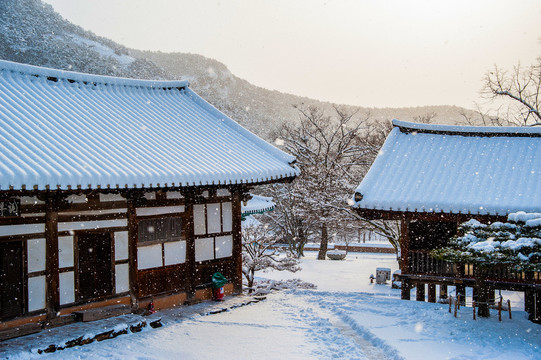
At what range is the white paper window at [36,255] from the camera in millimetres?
9586

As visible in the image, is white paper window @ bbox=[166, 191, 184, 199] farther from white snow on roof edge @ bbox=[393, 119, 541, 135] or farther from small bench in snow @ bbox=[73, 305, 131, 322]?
white snow on roof edge @ bbox=[393, 119, 541, 135]

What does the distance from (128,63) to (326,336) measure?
89.7 meters

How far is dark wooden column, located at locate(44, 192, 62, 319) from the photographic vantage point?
9805 millimetres

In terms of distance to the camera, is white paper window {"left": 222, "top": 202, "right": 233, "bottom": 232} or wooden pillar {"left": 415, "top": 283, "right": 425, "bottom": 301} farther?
wooden pillar {"left": 415, "top": 283, "right": 425, "bottom": 301}

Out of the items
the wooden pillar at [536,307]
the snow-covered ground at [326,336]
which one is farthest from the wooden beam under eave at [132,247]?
the wooden pillar at [536,307]

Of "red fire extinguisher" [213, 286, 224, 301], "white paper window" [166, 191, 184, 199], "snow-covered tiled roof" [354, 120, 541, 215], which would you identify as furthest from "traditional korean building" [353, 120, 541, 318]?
"white paper window" [166, 191, 184, 199]

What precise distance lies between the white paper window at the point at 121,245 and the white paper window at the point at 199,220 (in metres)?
2.32

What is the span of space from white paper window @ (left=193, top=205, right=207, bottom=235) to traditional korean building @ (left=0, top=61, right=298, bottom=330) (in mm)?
34

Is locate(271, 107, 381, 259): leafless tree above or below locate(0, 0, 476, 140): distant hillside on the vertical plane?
below

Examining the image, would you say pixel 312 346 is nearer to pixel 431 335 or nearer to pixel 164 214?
pixel 431 335

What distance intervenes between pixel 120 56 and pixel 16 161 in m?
94.6

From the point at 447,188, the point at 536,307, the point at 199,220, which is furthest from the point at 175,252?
the point at 536,307

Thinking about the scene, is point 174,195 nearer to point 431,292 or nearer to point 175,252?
point 175,252

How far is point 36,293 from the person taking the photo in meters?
9.68
